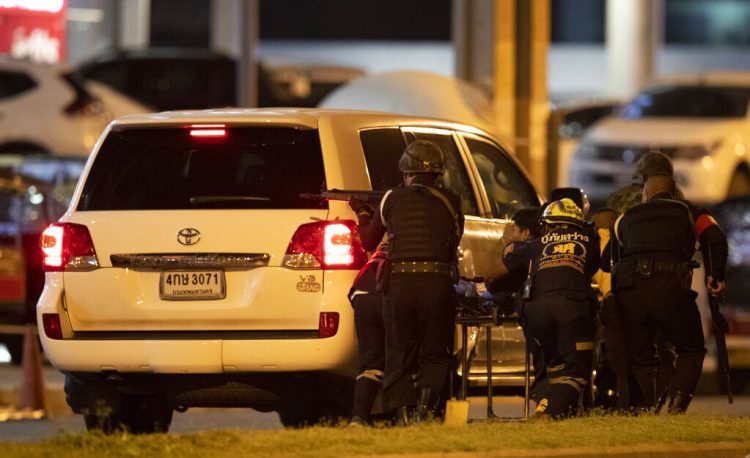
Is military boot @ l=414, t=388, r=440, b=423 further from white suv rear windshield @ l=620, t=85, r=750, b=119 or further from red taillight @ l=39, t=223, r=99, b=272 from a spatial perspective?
white suv rear windshield @ l=620, t=85, r=750, b=119

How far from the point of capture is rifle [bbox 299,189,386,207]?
9.66m

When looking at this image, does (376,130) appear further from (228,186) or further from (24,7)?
(24,7)

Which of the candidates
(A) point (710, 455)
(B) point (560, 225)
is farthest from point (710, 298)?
(A) point (710, 455)

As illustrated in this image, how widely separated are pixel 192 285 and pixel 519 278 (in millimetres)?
1946

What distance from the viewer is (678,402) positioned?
10961mm

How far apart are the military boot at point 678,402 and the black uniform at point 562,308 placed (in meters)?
0.65

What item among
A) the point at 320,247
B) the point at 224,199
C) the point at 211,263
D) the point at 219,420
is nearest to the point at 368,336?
the point at 320,247

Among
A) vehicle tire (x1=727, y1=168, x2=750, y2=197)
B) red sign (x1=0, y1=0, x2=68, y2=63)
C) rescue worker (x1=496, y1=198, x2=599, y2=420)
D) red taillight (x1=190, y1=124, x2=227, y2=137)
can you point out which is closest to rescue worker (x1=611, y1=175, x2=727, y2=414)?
rescue worker (x1=496, y1=198, x2=599, y2=420)

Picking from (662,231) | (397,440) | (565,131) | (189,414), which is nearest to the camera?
(397,440)

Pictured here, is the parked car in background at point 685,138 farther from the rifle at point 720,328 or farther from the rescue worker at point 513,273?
the rescue worker at point 513,273

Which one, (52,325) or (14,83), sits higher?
(14,83)

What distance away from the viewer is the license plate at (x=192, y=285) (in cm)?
966

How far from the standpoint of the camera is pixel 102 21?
3716 centimetres

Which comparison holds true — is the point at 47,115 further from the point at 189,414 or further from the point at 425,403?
the point at 425,403
